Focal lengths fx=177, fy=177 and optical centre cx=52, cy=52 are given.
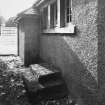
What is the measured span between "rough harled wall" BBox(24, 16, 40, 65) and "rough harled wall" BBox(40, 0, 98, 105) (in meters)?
3.68

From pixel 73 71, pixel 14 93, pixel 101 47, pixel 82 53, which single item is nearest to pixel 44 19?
pixel 14 93

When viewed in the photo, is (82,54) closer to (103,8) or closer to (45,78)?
(103,8)

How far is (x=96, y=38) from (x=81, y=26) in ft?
2.35

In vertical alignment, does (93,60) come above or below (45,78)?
above

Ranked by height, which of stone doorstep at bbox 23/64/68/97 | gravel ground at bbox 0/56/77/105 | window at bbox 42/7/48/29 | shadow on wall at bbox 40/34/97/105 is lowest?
gravel ground at bbox 0/56/77/105

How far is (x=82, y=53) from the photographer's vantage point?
4.46 metres

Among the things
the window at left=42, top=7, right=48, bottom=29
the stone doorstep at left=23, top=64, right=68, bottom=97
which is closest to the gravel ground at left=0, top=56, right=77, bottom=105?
the stone doorstep at left=23, top=64, right=68, bottom=97

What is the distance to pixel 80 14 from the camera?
14.6 ft

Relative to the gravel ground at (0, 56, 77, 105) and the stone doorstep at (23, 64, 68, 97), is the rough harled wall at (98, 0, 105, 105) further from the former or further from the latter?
the stone doorstep at (23, 64, 68, 97)

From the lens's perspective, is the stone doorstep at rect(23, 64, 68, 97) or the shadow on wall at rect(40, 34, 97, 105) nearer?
the shadow on wall at rect(40, 34, 97, 105)

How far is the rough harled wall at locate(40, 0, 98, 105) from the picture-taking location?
3.98m

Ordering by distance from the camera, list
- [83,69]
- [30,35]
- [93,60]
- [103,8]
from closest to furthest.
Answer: [103,8] < [93,60] < [83,69] < [30,35]

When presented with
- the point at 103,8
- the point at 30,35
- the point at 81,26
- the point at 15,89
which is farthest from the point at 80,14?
the point at 30,35

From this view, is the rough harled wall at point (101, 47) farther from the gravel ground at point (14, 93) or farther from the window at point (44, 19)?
the window at point (44, 19)
